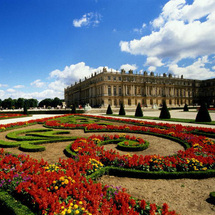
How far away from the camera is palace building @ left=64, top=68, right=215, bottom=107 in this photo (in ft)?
179

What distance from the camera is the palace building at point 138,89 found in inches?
2149

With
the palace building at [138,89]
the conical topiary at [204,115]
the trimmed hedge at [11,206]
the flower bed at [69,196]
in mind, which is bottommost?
the trimmed hedge at [11,206]

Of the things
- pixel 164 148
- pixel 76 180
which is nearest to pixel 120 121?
pixel 164 148

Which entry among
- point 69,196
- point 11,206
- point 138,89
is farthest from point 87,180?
point 138,89

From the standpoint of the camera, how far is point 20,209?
8.47 feet

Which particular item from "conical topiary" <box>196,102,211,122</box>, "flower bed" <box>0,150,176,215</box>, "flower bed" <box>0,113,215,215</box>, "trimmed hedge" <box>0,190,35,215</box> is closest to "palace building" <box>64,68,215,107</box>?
"conical topiary" <box>196,102,211,122</box>

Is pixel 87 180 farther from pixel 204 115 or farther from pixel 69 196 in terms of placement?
pixel 204 115

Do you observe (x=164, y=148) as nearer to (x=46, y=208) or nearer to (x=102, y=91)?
(x=46, y=208)

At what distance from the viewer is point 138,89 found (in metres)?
59.2

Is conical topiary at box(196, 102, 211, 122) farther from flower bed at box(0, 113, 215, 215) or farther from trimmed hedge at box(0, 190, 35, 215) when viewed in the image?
trimmed hedge at box(0, 190, 35, 215)

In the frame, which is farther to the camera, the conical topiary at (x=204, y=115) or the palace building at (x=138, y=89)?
the palace building at (x=138, y=89)

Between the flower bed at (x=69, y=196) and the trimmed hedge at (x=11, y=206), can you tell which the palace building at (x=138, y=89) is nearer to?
the flower bed at (x=69, y=196)

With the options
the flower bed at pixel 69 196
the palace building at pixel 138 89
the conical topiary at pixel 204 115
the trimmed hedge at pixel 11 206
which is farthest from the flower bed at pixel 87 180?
the palace building at pixel 138 89

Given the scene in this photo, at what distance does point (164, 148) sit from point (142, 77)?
185 ft
